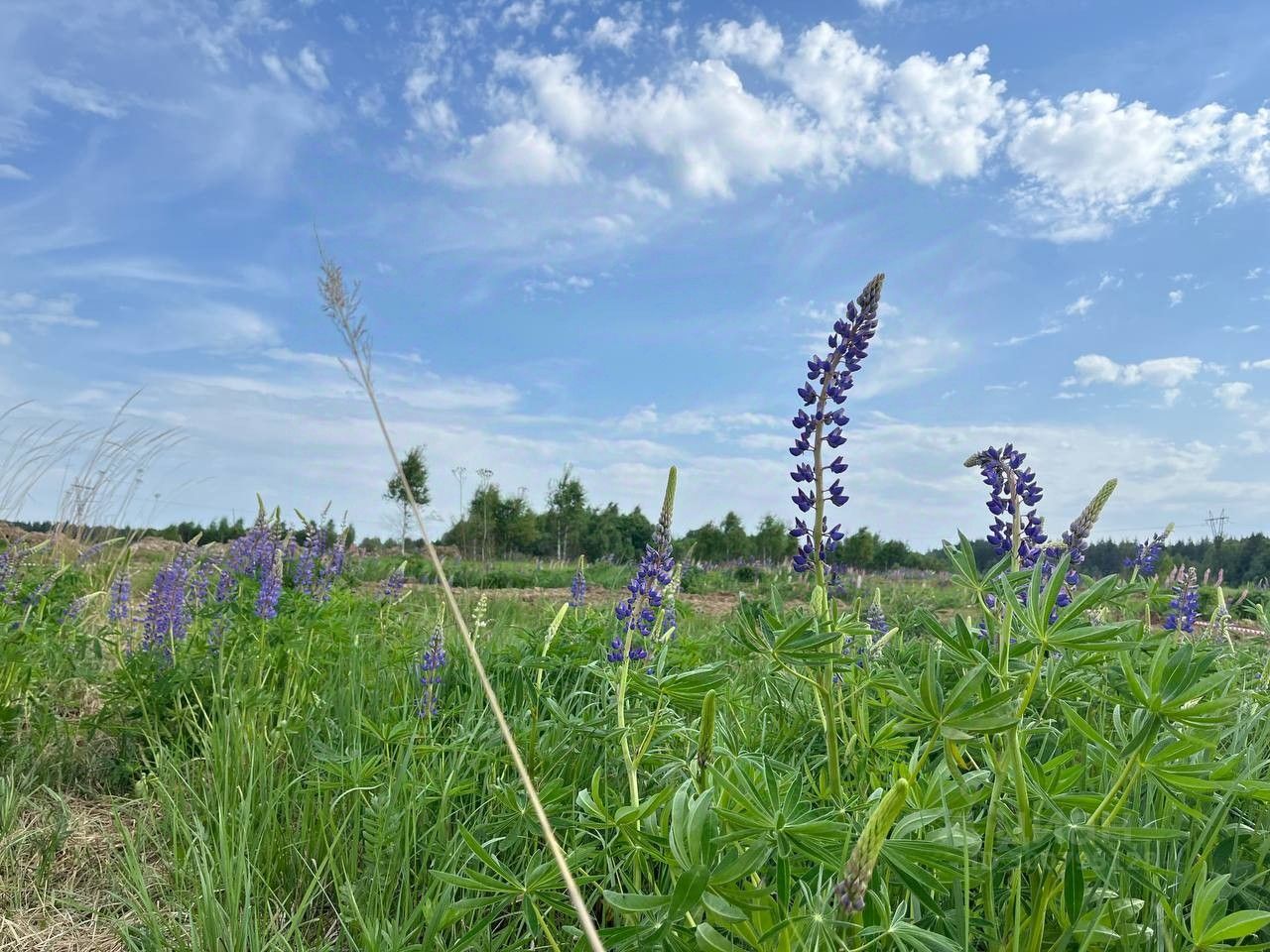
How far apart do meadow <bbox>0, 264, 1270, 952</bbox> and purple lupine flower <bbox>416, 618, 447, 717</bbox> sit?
2 cm

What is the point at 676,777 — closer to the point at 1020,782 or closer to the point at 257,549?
the point at 1020,782

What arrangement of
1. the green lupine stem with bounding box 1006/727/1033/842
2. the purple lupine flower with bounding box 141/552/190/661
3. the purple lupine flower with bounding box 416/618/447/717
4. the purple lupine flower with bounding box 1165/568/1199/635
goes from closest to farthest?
1. the green lupine stem with bounding box 1006/727/1033/842
2. the purple lupine flower with bounding box 416/618/447/717
3. the purple lupine flower with bounding box 141/552/190/661
4. the purple lupine flower with bounding box 1165/568/1199/635

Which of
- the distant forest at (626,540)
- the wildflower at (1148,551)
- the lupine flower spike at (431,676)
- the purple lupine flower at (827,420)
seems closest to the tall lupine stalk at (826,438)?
the purple lupine flower at (827,420)

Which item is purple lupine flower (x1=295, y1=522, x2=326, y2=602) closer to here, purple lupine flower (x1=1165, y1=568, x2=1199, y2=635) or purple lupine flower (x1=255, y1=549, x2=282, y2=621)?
purple lupine flower (x1=255, y1=549, x2=282, y2=621)

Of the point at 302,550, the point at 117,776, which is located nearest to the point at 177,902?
the point at 117,776

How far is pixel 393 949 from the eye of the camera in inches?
80.4

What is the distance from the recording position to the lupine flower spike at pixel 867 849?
1168 millimetres

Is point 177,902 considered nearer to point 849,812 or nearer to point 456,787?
point 456,787

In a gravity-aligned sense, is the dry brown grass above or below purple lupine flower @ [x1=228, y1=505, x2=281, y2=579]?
below

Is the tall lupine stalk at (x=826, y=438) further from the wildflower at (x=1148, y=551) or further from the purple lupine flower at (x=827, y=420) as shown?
the wildflower at (x=1148, y=551)

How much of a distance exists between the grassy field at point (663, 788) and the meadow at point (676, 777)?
0.01m

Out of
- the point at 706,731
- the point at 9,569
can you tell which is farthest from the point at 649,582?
the point at 9,569

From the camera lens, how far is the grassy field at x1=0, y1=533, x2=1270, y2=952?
166 centimetres

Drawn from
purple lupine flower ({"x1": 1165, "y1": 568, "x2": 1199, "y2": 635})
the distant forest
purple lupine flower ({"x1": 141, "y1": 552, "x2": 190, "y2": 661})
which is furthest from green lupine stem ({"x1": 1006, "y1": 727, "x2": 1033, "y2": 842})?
the distant forest
